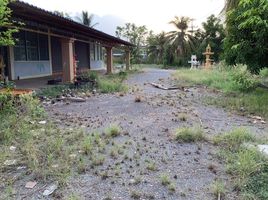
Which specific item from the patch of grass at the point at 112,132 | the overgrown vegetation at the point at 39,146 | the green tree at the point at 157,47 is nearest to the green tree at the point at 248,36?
the patch of grass at the point at 112,132

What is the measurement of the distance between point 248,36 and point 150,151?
563 cm

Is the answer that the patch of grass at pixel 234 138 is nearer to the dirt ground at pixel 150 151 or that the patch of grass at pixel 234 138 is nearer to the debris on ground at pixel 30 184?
the dirt ground at pixel 150 151

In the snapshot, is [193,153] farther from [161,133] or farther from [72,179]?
[72,179]

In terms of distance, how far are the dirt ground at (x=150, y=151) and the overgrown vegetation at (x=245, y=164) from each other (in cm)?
14

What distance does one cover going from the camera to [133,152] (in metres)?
4.52

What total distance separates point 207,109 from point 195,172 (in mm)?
4237

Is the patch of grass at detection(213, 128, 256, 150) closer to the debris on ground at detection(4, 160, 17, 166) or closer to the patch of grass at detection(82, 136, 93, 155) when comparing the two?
the patch of grass at detection(82, 136, 93, 155)

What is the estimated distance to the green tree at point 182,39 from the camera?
40438mm

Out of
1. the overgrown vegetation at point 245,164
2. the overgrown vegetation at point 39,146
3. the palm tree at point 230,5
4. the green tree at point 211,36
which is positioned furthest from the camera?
the green tree at point 211,36

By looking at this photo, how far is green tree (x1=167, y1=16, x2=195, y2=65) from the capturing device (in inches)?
1592

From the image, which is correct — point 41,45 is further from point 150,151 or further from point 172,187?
point 172,187

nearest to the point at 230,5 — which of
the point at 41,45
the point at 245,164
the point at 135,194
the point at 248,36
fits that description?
the point at 248,36

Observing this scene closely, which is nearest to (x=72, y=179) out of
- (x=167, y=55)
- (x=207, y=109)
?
(x=207, y=109)

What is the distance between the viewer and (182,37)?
40.5 meters
